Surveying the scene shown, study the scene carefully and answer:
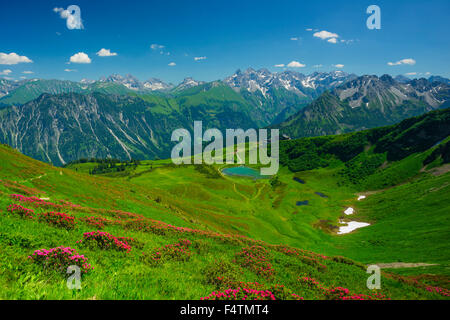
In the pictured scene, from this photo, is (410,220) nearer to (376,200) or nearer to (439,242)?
(439,242)

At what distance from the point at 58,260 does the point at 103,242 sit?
4.51m

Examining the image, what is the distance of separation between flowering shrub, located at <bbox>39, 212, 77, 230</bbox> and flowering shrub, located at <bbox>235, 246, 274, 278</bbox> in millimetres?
13227

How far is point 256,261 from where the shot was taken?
17203 millimetres

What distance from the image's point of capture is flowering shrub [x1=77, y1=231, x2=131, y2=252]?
46.5ft

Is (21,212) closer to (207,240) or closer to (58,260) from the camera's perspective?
(58,260)

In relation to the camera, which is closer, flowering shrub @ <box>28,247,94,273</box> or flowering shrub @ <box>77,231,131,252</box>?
flowering shrub @ <box>28,247,94,273</box>

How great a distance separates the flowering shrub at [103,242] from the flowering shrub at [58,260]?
3651 millimetres

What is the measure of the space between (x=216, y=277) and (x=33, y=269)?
8.59 meters

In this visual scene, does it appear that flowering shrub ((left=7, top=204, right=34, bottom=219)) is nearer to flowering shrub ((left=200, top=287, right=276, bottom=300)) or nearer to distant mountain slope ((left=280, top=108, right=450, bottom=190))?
flowering shrub ((left=200, top=287, right=276, bottom=300))

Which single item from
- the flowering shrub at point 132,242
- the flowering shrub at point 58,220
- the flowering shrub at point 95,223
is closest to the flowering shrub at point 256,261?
the flowering shrub at point 132,242

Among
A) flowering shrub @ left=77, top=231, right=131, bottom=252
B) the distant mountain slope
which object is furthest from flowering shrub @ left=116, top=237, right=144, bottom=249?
the distant mountain slope

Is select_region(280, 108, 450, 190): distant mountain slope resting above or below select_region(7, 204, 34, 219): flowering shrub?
above

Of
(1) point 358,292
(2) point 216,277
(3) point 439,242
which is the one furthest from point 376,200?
(2) point 216,277
